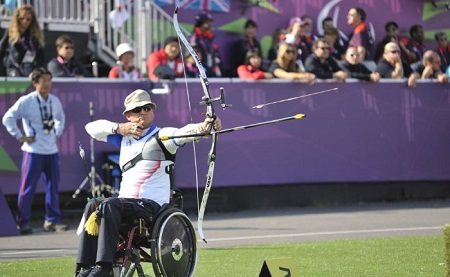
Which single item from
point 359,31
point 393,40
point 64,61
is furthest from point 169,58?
point 393,40

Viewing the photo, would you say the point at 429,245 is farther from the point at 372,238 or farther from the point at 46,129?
the point at 46,129

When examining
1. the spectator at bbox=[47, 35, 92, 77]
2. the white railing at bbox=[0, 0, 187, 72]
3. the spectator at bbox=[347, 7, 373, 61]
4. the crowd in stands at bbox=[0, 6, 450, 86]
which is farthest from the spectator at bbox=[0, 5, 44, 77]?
the spectator at bbox=[347, 7, 373, 61]

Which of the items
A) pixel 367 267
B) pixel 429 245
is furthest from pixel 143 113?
pixel 429 245

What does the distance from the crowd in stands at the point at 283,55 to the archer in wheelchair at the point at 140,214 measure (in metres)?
6.90

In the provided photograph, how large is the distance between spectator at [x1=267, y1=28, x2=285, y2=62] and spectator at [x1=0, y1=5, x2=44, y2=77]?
478 cm

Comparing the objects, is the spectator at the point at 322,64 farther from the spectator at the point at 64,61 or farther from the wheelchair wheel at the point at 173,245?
the wheelchair wheel at the point at 173,245

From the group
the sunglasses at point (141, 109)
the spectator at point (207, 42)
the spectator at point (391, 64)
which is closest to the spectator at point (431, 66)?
the spectator at point (391, 64)

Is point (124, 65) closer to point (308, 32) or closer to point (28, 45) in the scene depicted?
point (28, 45)

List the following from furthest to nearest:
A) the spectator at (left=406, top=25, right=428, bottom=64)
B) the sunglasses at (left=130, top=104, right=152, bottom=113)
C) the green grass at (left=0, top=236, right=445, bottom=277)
→ the spectator at (left=406, top=25, right=428, bottom=64) < the green grass at (left=0, top=236, right=445, bottom=277) < the sunglasses at (left=130, top=104, right=152, bottom=113)

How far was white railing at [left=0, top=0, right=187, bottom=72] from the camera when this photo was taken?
18.5 m

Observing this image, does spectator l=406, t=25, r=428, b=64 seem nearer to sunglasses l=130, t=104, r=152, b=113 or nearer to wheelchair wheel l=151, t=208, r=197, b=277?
sunglasses l=130, t=104, r=152, b=113

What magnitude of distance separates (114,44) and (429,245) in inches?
308

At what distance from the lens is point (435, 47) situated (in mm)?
23406

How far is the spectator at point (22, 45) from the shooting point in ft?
55.1
